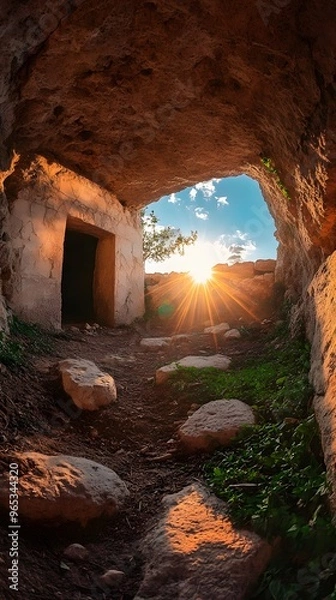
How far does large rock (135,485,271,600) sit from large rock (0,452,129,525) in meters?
0.33

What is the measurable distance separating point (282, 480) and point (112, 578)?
3.14ft

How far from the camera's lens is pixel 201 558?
1.58m

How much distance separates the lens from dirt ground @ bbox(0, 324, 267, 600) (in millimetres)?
1525

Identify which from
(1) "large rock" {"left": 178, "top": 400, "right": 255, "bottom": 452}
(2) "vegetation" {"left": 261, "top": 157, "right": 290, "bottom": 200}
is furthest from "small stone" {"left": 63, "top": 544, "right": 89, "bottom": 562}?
(2) "vegetation" {"left": 261, "top": 157, "right": 290, "bottom": 200}

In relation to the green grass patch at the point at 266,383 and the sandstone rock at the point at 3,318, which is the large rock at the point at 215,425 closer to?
the green grass patch at the point at 266,383

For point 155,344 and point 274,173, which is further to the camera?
point 155,344

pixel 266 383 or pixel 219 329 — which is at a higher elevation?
pixel 219 329

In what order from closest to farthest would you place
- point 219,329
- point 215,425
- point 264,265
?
point 215,425, point 219,329, point 264,265

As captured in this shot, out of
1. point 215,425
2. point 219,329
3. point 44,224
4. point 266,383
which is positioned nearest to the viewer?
point 215,425

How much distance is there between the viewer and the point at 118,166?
18.0 feet

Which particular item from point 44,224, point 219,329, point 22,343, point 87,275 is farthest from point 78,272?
point 22,343

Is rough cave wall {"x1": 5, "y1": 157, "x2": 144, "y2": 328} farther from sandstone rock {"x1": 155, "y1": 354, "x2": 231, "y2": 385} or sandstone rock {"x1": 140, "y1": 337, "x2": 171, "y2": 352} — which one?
sandstone rock {"x1": 155, "y1": 354, "x2": 231, "y2": 385}

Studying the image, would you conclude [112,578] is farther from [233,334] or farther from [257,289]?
[257,289]

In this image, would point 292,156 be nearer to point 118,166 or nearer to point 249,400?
point 249,400
